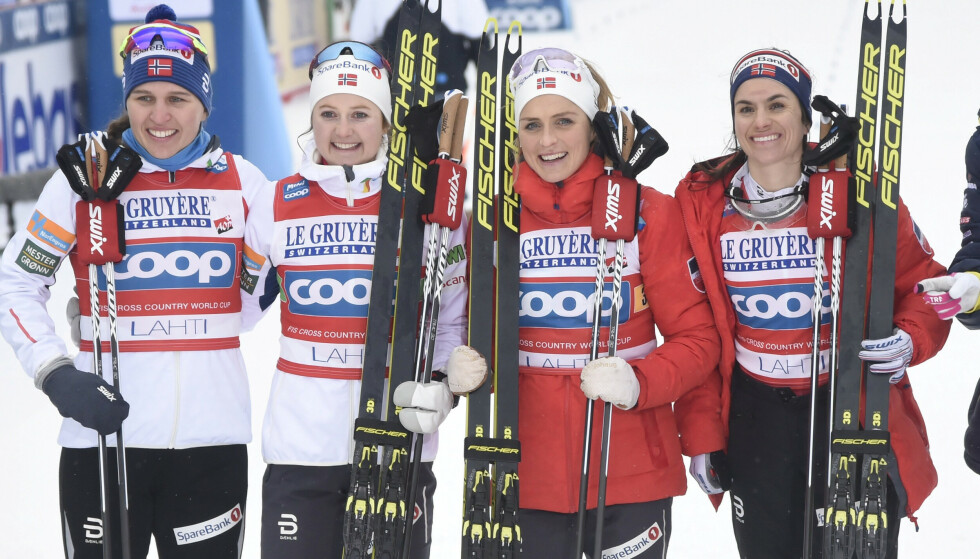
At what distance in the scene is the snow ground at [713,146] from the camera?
4.06 metres

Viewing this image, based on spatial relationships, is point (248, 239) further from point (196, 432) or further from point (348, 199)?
point (196, 432)

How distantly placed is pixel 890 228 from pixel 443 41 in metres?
4.72

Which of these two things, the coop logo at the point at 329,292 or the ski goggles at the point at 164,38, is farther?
the ski goggles at the point at 164,38

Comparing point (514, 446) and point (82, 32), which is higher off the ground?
point (82, 32)

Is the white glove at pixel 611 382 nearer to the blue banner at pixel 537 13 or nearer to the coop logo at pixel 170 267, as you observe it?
the coop logo at pixel 170 267

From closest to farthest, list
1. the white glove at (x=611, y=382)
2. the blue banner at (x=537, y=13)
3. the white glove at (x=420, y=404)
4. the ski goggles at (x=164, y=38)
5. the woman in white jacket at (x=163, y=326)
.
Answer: the white glove at (x=611, y=382), the white glove at (x=420, y=404), the woman in white jacket at (x=163, y=326), the ski goggles at (x=164, y=38), the blue banner at (x=537, y=13)

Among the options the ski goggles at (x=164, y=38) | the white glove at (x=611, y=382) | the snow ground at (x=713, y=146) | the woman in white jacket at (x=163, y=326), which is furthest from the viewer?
the snow ground at (x=713, y=146)

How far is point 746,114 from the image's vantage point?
2730 millimetres

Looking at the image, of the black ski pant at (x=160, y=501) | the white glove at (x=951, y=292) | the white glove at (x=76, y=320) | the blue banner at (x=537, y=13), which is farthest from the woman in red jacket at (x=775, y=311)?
→ the blue banner at (x=537, y=13)

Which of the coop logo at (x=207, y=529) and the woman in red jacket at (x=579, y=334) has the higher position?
the woman in red jacket at (x=579, y=334)

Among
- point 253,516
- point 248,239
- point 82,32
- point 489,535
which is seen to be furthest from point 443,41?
point 489,535

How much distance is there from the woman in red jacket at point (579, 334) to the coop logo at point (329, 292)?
41cm

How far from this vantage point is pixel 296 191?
2742mm

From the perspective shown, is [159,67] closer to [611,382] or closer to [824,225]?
[611,382]
